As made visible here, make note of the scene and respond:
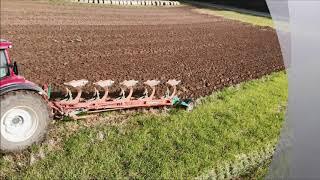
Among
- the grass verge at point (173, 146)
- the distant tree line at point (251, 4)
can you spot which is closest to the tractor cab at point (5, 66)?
the grass verge at point (173, 146)

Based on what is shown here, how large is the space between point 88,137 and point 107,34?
9.43 m

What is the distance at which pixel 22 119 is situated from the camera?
6578 millimetres

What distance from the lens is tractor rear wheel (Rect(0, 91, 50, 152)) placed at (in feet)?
20.7

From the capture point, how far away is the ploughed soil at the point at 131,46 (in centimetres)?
1102

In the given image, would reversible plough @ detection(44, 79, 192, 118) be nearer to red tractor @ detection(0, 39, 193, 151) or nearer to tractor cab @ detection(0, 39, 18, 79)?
red tractor @ detection(0, 39, 193, 151)

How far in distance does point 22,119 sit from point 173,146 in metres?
2.57

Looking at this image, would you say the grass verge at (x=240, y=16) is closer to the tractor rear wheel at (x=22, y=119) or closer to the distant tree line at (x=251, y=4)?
the distant tree line at (x=251, y=4)

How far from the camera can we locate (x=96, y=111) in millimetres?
7922

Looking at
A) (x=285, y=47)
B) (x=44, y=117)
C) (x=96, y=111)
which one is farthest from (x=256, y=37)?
(x=44, y=117)

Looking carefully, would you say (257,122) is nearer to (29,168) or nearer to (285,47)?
(29,168)

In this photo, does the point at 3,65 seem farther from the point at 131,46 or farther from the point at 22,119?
the point at 131,46

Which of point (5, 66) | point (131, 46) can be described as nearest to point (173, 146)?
point (5, 66)

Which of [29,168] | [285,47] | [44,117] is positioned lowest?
[285,47]

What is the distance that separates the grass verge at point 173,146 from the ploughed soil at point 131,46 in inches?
54.0
